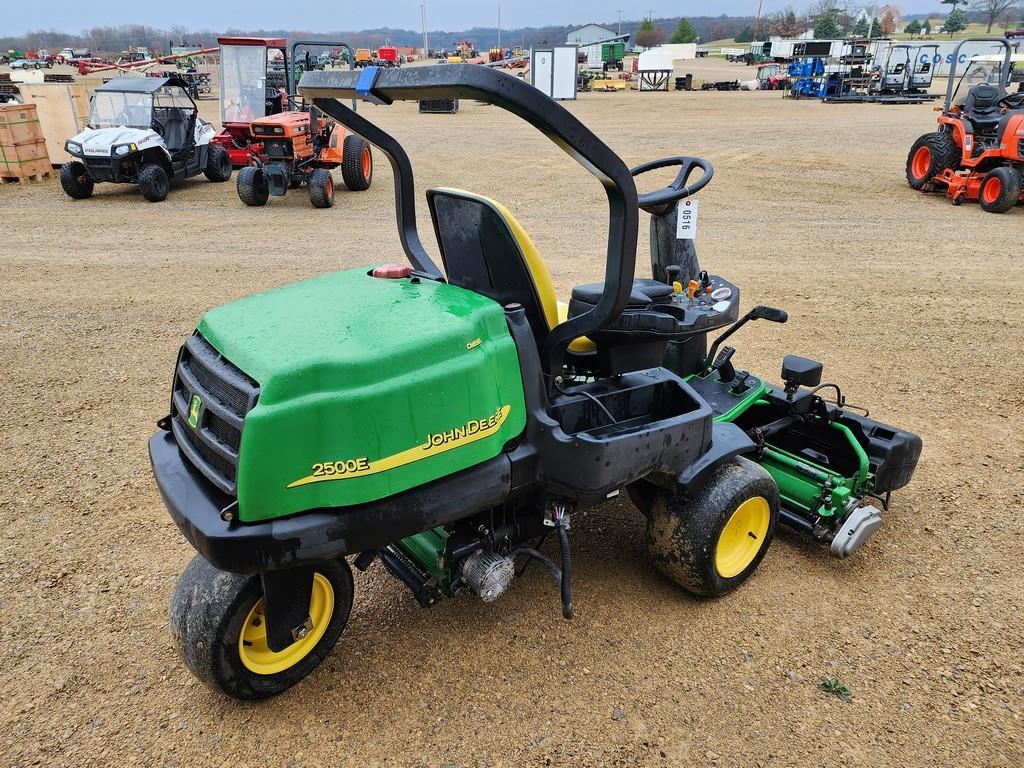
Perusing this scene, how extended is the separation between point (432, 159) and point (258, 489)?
43.2 ft

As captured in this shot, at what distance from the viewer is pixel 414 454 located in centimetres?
203

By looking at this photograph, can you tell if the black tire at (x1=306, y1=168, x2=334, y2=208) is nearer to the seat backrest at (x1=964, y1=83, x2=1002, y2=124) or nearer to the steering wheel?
the steering wheel

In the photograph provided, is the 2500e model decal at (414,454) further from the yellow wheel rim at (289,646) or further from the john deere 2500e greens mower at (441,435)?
the yellow wheel rim at (289,646)

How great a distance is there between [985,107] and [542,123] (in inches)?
443

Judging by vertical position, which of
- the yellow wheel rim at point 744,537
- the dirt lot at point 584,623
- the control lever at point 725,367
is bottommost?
the dirt lot at point 584,623

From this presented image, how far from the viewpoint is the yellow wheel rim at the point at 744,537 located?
2.93 meters

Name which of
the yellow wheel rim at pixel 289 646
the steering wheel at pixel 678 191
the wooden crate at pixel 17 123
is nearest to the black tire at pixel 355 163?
the wooden crate at pixel 17 123

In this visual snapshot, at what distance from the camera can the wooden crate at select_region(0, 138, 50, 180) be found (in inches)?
477

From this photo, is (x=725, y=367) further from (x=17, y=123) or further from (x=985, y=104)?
(x=17, y=123)

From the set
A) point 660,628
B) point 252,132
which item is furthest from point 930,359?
point 252,132

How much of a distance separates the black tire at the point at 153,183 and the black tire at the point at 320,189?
94.2 inches

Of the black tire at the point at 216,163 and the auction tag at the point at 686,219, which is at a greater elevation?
the auction tag at the point at 686,219

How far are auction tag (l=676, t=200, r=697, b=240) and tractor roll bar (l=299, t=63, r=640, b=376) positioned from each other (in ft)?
4.17

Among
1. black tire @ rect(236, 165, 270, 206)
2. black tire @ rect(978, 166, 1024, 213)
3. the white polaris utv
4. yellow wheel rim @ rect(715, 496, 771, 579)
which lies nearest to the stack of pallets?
the white polaris utv
